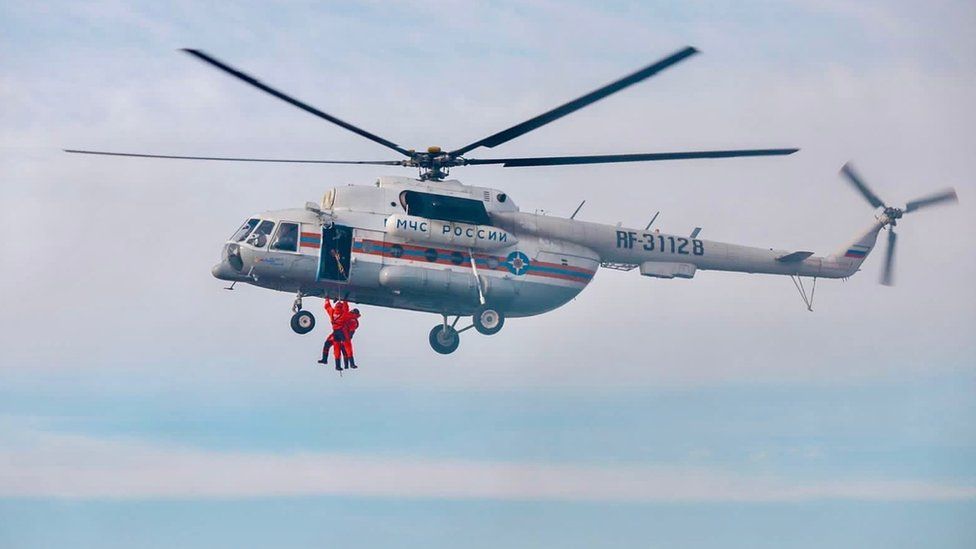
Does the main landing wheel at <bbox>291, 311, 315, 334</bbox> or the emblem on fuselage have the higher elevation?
the emblem on fuselage

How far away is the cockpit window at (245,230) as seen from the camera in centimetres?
3139

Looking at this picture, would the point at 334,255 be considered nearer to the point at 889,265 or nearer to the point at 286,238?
the point at 286,238

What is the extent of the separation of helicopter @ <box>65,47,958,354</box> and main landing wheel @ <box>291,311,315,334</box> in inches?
1.0

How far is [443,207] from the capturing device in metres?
32.1

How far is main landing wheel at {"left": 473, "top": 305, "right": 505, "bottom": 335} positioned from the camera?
32.7 metres

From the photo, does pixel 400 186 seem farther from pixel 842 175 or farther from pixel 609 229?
pixel 842 175

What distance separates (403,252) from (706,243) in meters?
8.05

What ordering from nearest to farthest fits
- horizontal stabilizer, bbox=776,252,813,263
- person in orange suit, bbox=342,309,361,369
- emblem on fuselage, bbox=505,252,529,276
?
person in orange suit, bbox=342,309,361,369, emblem on fuselage, bbox=505,252,529,276, horizontal stabilizer, bbox=776,252,813,263

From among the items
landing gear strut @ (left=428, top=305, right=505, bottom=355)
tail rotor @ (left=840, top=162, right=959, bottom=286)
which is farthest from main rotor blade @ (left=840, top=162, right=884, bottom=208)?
landing gear strut @ (left=428, top=305, right=505, bottom=355)

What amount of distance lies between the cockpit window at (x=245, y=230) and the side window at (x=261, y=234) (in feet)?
0.52

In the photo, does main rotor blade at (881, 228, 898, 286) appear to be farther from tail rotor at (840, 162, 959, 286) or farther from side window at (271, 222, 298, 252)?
side window at (271, 222, 298, 252)

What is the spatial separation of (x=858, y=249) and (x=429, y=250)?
11.9 meters

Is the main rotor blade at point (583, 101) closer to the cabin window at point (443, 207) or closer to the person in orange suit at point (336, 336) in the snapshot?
the cabin window at point (443, 207)

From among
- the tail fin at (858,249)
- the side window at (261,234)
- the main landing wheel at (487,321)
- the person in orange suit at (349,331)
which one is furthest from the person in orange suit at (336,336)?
the tail fin at (858,249)
